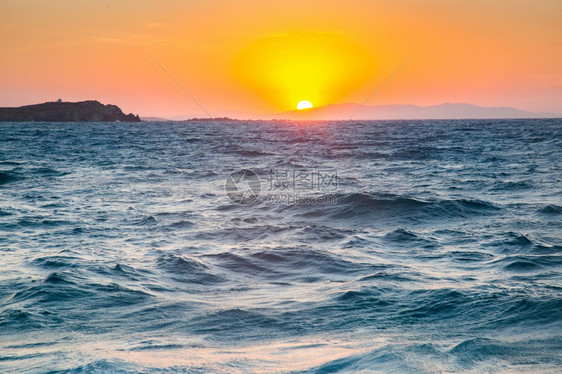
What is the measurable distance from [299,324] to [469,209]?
1073cm

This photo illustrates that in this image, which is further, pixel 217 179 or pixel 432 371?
pixel 217 179

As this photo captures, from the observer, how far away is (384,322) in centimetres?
671

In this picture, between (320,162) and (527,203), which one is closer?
(527,203)

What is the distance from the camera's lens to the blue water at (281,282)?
18.3 ft

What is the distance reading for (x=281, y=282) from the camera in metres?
8.74

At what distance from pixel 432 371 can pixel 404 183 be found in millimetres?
18293

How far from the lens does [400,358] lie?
5.38m

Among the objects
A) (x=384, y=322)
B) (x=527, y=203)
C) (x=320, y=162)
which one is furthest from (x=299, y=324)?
(x=320, y=162)

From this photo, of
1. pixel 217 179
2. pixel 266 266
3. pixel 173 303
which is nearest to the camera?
pixel 173 303

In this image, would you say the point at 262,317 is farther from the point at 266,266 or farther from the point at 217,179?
the point at 217,179

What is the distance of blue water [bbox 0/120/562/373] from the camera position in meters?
5.59

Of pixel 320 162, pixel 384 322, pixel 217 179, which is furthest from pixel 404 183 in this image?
pixel 384 322

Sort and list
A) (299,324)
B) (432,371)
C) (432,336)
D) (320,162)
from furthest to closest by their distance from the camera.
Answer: (320,162) → (299,324) → (432,336) → (432,371)

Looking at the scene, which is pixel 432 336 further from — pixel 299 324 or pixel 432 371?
pixel 299 324
